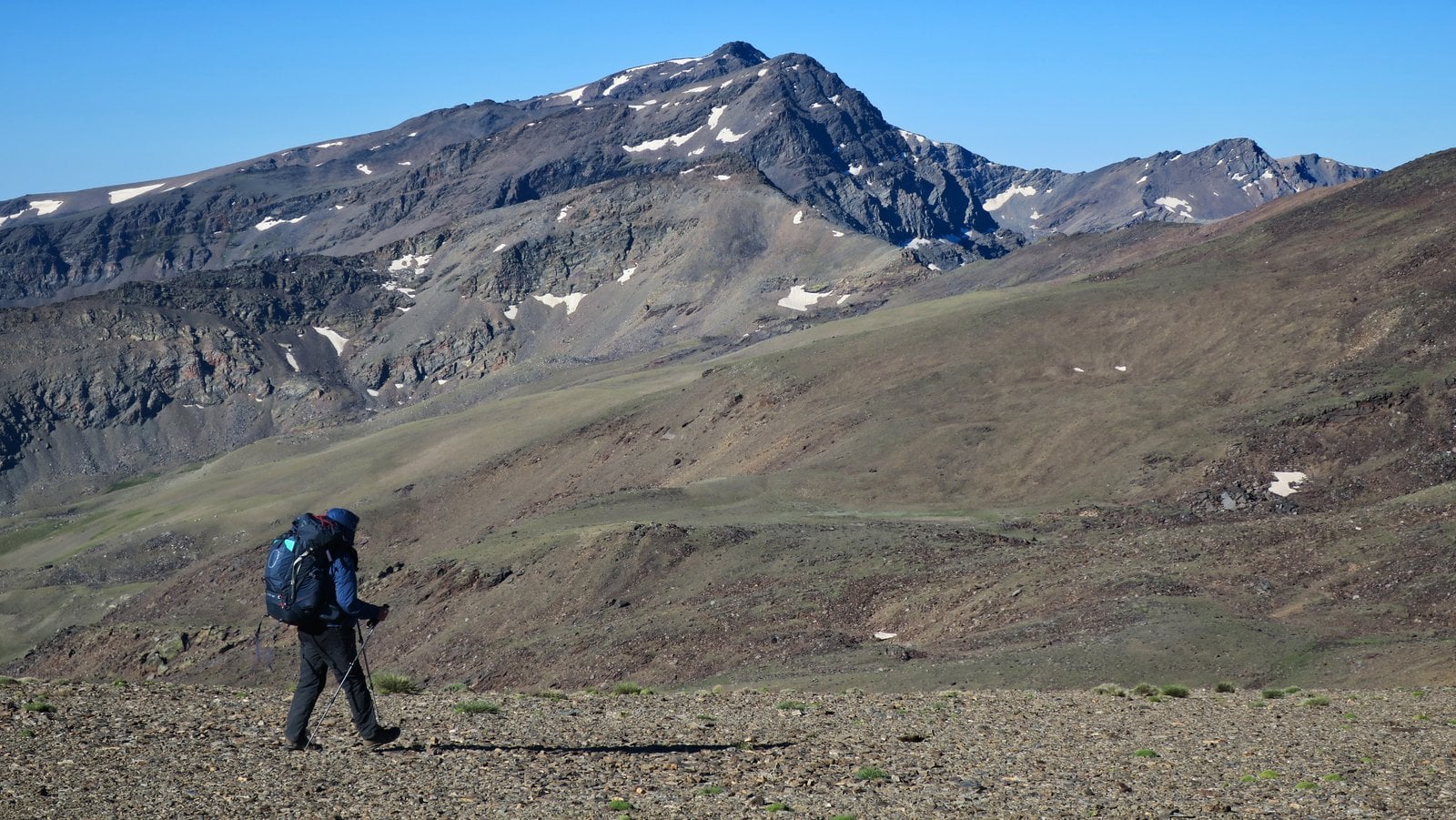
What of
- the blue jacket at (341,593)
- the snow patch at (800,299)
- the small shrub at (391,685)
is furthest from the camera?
the snow patch at (800,299)

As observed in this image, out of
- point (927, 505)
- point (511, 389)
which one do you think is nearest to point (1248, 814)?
point (927, 505)

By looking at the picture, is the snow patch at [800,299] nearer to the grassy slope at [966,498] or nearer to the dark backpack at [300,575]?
the grassy slope at [966,498]

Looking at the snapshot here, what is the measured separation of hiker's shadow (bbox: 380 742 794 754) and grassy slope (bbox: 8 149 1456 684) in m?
19.5

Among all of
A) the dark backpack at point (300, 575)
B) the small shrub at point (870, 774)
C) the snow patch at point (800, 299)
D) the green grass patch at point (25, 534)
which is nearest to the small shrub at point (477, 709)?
the dark backpack at point (300, 575)

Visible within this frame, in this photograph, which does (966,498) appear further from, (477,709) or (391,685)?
(477,709)

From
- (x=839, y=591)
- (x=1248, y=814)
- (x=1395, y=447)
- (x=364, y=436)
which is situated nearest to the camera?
(x=1248, y=814)

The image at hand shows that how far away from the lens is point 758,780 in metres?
13.5

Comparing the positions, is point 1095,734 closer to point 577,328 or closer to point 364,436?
point 364,436

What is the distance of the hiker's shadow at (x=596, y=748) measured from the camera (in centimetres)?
1433

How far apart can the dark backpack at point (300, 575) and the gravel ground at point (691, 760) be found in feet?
4.71

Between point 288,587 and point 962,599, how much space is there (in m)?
35.6

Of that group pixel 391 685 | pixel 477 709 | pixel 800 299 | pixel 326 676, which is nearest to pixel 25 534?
pixel 800 299

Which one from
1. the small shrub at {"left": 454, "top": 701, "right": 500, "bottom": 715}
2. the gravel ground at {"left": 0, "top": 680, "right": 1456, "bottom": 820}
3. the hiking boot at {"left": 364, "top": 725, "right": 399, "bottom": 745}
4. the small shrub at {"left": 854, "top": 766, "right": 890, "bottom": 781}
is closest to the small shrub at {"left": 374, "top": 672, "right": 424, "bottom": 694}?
the gravel ground at {"left": 0, "top": 680, "right": 1456, "bottom": 820}

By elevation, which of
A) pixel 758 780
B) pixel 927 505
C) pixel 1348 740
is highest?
pixel 758 780
